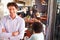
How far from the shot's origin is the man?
1.26 metres

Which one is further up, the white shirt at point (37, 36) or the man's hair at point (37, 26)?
the man's hair at point (37, 26)

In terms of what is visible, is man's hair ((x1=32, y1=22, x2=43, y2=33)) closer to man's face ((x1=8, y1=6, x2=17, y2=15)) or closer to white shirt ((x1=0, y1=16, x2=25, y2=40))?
white shirt ((x1=0, y1=16, x2=25, y2=40))

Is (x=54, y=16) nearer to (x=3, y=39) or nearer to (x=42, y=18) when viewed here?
(x=42, y=18)

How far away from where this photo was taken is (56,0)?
3.98 ft

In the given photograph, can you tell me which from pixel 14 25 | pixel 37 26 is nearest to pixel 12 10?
pixel 14 25

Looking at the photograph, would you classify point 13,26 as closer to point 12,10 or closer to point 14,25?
point 14,25

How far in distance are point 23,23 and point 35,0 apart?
0.23m

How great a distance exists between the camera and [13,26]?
126 centimetres

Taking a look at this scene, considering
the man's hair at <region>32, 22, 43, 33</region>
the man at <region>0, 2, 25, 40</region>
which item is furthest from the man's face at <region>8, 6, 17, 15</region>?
the man's hair at <region>32, 22, 43, 33</region>

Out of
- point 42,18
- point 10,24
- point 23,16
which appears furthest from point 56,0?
point 10,24

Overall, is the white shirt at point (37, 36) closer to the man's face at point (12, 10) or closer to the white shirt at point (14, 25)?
the white shirt at point (14, 25)

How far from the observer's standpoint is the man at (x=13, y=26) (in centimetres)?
126

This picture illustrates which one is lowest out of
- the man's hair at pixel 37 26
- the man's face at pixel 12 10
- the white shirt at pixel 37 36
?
the white shirt at pixel 37 36

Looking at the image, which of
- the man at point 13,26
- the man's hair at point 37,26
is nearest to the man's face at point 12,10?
the man at point 13,26
